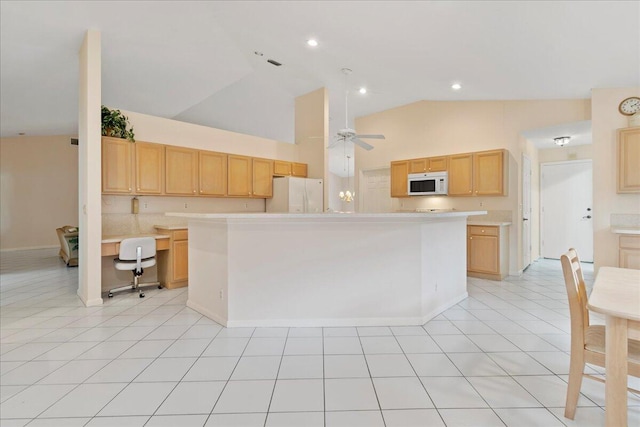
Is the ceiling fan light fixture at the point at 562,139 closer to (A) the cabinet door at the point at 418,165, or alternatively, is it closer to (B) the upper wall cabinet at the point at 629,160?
(B) the upper wall cabinet at the point at 629,160

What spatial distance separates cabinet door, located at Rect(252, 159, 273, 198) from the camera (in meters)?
5.52

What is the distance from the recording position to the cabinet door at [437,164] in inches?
214

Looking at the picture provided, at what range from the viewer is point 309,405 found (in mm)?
1686

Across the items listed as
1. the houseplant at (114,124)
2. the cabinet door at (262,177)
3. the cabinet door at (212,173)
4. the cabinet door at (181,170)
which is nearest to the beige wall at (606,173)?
the cabinet door at (262,177)

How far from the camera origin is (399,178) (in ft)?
19.9

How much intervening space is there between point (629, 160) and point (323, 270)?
4303 mm

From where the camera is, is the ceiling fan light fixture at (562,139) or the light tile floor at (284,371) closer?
the light tile floor at (284,371)

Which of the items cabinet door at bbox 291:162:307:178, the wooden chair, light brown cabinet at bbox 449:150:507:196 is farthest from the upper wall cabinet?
cabinet door at bbox 291:162:307:178

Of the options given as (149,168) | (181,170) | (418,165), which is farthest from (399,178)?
(149,168)

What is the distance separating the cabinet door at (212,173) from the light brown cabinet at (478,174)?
4158 millimetres

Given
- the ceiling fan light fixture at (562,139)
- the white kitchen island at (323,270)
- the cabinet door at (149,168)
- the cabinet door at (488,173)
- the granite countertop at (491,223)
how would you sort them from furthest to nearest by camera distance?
the ceiling fan light fixture at (562,139) → the cabinet door at (488,173) → the granite countertop at (491,223) → the cabinet door at (149,168) → the white kitchen island at (323,270)

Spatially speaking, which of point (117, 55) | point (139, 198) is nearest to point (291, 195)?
point (139, 198)

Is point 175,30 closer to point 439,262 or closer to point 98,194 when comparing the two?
point 98,194

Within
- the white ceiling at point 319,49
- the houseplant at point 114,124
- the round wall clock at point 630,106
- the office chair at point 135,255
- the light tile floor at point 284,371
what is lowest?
the light tile floor at point 284,371
